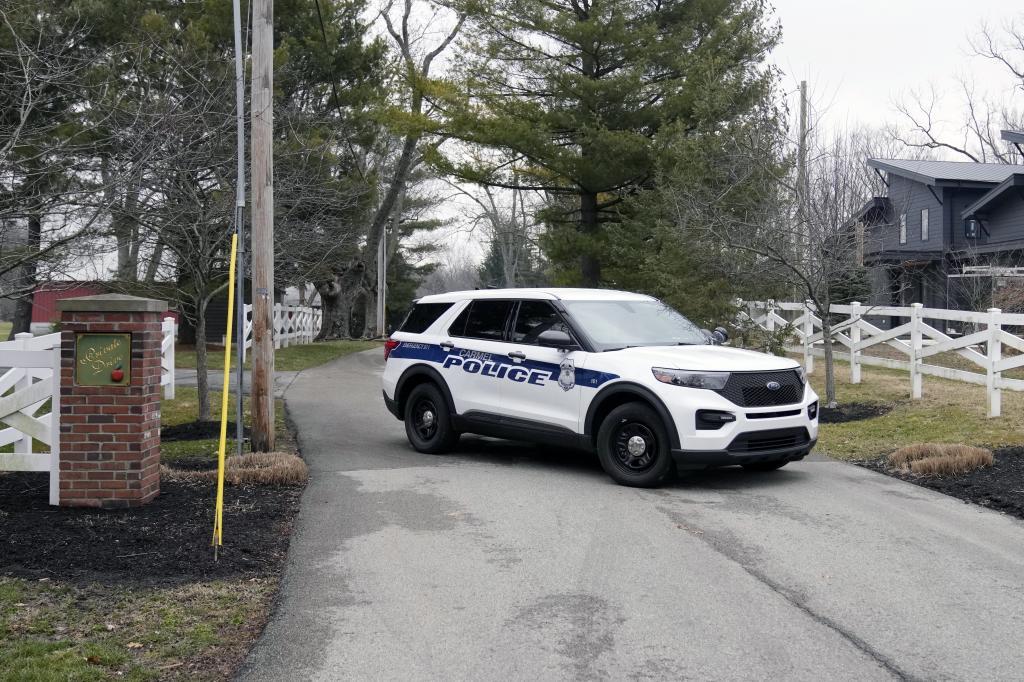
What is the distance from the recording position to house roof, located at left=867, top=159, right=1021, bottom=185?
33.3 metres

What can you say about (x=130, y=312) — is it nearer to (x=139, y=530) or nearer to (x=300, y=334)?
(x=139, y=530)

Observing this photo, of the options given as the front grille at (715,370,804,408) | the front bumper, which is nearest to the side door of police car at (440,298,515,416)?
the front bumper

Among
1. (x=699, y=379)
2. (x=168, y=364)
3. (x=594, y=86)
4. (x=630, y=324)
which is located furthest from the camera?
(x=594, y=86)

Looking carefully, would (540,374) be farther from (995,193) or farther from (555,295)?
(995,193)

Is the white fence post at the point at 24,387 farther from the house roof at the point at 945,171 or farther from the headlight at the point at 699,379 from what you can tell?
the house roof at the point at 945,171

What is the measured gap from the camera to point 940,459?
9953 mm

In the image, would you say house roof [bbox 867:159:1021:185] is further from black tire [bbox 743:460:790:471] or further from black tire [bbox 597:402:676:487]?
black tire [bbox 597:402:676:487]

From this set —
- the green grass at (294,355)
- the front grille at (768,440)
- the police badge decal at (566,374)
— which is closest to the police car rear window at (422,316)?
the police badge decal at (566,374)

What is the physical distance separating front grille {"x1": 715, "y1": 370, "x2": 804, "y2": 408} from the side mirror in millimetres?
1613

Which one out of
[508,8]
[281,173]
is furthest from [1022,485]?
[508,8]

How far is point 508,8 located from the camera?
75.3 feet

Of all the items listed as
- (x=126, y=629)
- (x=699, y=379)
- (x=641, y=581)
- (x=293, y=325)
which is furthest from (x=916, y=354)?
(x=293, y=325)

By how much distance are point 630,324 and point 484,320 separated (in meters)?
1.62

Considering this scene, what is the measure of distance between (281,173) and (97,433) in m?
11.1
